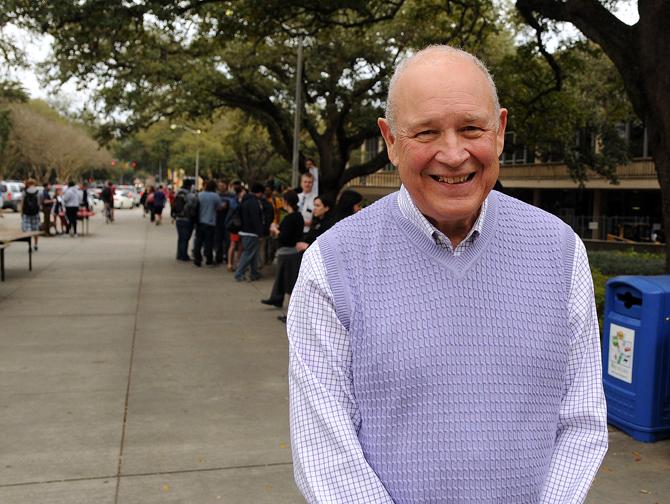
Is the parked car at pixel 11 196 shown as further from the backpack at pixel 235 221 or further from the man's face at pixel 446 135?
the man's face at pixel 446 135

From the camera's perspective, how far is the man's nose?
1708 millimetres

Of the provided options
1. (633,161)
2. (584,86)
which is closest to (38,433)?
(584,86)

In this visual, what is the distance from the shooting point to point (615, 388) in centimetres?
554

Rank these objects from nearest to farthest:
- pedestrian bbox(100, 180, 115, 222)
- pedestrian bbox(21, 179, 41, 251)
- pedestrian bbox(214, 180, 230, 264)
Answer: pedestrian bbox(214, 180, 230, 264)
pedestrian bbox(21, 179, 41, 251)
pedestrian bbox(100, 180, 115, 222)

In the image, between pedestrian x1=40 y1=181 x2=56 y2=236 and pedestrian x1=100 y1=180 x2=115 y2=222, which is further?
pedestrian x1=100 y1=180 x2=115 y2=222

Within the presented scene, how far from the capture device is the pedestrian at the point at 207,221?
1644 cm

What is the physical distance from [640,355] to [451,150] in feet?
13.3

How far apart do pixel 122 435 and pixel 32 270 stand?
10686 millimetres

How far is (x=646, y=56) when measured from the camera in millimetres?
8047

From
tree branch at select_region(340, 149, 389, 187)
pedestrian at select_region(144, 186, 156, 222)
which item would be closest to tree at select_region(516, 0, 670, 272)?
tree branch at select_region(340, 149, 389, 187)

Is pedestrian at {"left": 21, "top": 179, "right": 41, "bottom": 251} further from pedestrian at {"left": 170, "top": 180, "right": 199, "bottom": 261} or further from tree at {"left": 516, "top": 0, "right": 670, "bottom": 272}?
tree at {"left": 516, "top": 0, "right": 670, "bottom": 272}

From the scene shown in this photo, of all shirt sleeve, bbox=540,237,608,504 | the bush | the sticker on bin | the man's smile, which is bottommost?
the bush

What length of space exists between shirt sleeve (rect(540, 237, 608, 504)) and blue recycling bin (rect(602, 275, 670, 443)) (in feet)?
11.8

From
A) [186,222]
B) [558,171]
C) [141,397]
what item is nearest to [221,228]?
[186,222]
